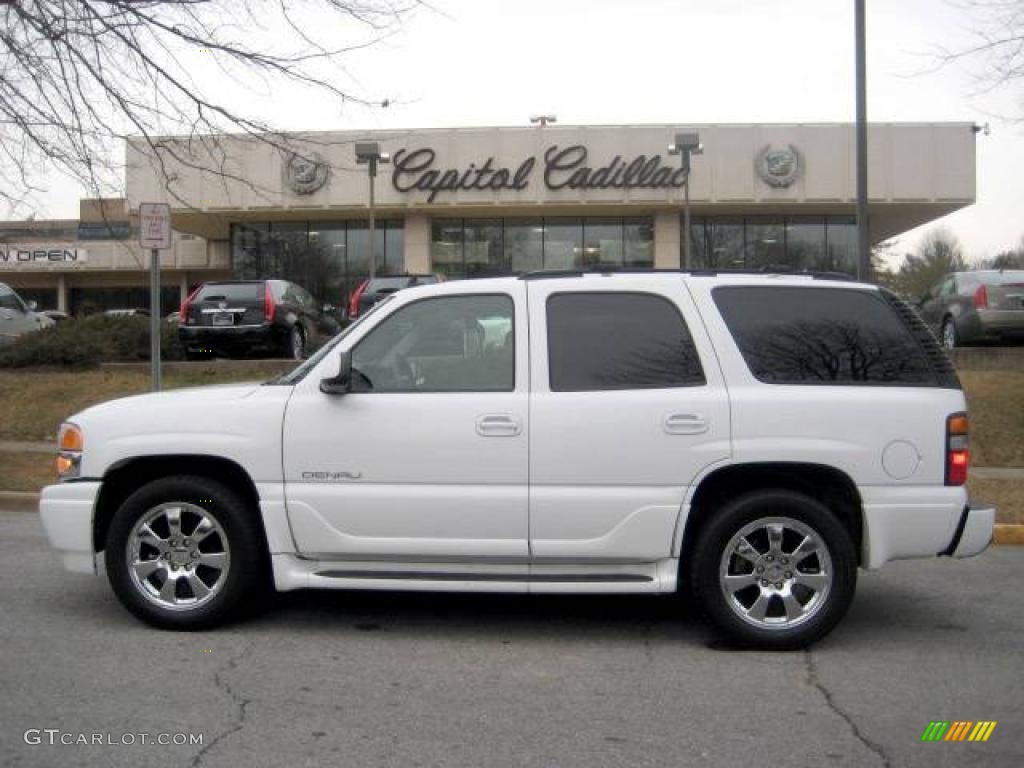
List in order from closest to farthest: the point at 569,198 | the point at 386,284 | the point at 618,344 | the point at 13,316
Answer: the point at 618,344, the point at 386,284, the point at 13,316, the point at 569,198

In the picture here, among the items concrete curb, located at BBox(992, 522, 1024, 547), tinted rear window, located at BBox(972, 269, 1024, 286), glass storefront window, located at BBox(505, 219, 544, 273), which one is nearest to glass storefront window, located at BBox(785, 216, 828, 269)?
glass storefront window, located at BBox(505, 219, 544, 273)

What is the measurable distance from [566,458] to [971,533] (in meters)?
2.11

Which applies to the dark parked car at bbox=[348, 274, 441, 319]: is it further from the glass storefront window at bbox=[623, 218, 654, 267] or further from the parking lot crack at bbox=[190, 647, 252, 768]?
the glass storefront window at bbox=[623, 218, 654, 267]

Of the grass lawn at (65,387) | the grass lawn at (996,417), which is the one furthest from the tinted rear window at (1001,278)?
the grass lawn at (65,387)

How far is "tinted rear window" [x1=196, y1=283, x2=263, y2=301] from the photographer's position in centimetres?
1659

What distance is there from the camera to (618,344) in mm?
5352

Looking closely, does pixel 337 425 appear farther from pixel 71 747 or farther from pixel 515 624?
pixel 71 747

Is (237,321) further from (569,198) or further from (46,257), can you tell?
(46,257)

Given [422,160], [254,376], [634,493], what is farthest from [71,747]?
[422,160]

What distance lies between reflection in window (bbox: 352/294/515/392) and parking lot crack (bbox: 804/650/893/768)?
2023mm

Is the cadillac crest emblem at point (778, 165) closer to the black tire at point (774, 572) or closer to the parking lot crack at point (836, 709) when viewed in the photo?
the black tire at point (774, 572)

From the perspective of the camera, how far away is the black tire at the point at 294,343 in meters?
17.0

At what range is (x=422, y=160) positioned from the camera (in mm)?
29797

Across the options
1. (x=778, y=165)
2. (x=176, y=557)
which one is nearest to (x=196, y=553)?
(x=176, y=557)
